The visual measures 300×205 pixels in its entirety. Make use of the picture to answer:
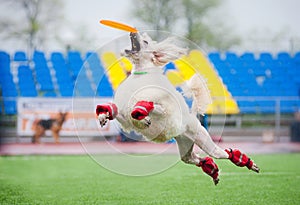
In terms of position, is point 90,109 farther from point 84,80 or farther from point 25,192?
point 25,192

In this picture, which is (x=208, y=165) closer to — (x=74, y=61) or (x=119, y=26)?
(x=119, y=26)

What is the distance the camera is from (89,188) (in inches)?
295

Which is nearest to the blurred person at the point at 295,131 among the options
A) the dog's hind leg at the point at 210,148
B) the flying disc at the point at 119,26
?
the dog's hind leg at the point at 210,148

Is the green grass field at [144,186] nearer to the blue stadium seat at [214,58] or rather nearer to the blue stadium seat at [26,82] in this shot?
the blue stadium seat at [26,82]

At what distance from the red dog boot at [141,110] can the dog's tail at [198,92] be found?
92 cm

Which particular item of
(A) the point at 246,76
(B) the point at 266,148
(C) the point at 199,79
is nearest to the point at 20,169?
(C) the point at 199,79

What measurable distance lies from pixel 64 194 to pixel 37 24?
21.7 metres

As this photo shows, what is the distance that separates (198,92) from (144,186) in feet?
10.4

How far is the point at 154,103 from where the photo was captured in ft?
13.9

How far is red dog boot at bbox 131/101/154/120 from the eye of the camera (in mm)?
3957

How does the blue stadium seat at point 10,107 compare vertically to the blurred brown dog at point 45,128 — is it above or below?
above

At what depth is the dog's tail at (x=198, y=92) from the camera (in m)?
4.96

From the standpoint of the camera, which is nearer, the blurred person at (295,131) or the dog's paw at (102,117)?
the dog's paw at (102,117)

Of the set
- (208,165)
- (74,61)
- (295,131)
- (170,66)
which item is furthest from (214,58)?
(208,165)
